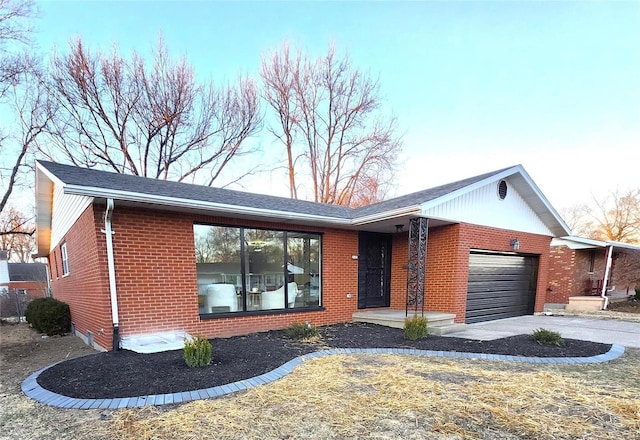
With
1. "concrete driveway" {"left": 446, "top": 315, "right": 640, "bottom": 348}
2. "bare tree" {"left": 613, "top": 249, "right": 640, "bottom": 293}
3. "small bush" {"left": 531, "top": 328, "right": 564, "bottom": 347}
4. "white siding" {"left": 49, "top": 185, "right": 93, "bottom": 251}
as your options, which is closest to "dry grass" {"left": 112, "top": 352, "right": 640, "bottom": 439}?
"small bush" {"left": 531, "top": 328, "right": 564, "bottom": 347}

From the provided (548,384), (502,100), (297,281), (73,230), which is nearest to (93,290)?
(73,230)

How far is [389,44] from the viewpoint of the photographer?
402 inches

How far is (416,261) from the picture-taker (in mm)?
6922

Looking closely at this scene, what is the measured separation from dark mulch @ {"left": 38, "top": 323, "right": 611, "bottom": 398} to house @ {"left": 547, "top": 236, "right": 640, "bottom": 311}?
7.81 meters

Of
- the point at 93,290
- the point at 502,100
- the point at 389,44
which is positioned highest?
the point at 389,44

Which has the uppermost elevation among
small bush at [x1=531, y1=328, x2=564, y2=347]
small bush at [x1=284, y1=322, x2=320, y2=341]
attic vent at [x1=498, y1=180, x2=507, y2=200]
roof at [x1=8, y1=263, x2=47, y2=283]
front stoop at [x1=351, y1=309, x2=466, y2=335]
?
attic vent at [x1=498, y1=180, x2=507, y2=200]

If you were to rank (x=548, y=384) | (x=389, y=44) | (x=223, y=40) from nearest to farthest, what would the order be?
(x=548, y=384), (x=389, y=44), (x=223, y=40)

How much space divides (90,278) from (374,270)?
6.69m

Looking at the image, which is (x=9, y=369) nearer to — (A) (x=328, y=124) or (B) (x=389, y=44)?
(B) (x=389, y=44)

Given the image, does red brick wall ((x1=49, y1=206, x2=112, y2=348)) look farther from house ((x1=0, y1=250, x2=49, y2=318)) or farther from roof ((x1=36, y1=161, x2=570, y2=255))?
house ((x1=0, y1=250, x2=49, y2=318))

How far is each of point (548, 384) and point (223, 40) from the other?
1409 centimetres

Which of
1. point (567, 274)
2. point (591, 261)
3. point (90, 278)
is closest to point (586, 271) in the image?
point (591, 261)

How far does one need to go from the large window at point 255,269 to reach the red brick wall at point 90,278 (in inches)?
60.1

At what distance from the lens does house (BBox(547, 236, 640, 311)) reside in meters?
11.1
